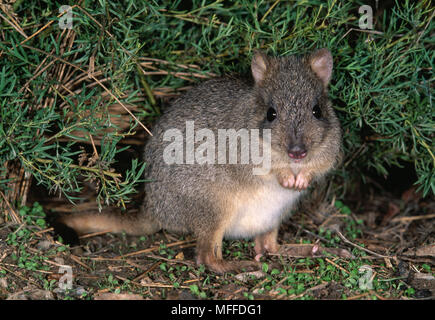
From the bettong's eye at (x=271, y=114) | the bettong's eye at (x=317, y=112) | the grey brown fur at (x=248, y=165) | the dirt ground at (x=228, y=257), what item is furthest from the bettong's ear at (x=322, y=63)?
the dirt ground at (x=228, y=257)

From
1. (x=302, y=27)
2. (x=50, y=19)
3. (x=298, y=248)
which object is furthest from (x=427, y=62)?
(x=50, y=19)

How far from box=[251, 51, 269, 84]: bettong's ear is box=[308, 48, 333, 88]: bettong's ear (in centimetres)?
36

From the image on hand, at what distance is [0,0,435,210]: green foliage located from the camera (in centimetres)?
371

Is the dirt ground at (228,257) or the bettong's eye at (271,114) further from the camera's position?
the bettong's eye at (271,114)

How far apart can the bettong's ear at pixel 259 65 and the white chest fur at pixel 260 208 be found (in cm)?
85

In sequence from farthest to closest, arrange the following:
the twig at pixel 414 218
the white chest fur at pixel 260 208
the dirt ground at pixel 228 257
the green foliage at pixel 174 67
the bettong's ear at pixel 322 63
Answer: the twig at pixel 414 218 → the white chest fur at pixel 260 208 → the bettong's ear at pixel 322 63 → the green foliage at pixel 174 67 → the dirt ground at pixel 228 257

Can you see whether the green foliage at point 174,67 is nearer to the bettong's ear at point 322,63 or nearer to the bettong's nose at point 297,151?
the bettong's ear at point 322,63

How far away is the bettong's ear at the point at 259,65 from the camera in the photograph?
3.88 metres

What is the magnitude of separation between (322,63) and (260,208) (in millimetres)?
1271

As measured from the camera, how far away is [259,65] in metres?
3.94

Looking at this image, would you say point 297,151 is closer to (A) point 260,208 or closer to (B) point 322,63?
(A) point 260,208

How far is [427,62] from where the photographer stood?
14.3 feet

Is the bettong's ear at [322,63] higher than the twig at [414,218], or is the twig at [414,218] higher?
the bettong's ear at [322,63]

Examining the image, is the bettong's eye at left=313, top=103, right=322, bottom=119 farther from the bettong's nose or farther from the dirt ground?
the dirt ground
